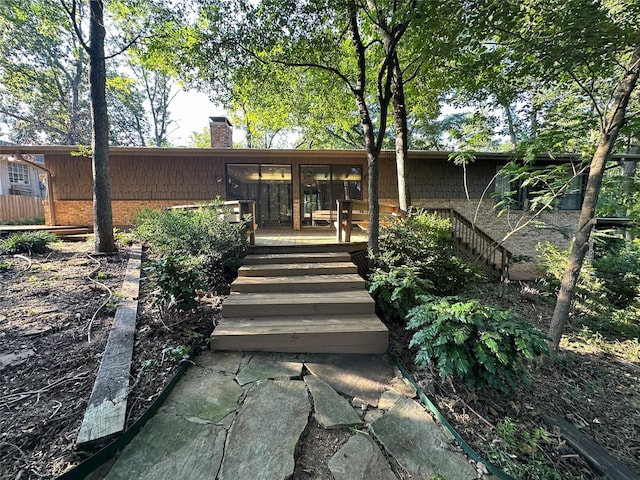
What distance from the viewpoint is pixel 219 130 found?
30.7 feet

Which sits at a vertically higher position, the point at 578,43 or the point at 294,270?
the point at 578,43

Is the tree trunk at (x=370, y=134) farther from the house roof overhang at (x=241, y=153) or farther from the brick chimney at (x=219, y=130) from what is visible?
the brick chimney at (x=219, y=130)

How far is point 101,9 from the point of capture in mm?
5023

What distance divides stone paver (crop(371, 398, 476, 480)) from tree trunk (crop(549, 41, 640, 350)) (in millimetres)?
2168

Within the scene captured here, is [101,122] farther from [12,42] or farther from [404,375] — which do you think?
[12,42]

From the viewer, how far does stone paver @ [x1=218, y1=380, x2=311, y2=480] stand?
5.18ft

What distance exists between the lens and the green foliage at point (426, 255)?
4043 mm

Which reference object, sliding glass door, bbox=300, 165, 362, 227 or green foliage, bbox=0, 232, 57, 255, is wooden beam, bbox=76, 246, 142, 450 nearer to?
green foliage, bbox=0, 232, 57, 255

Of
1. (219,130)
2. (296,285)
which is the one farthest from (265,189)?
(296,285)

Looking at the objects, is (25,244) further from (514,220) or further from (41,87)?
(41,87)

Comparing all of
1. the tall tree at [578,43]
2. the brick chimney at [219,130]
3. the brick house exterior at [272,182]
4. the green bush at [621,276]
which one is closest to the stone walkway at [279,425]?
the tall tree at [578,43]

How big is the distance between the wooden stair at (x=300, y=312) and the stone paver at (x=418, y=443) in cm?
79

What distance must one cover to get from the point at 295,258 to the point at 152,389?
2.69 metres

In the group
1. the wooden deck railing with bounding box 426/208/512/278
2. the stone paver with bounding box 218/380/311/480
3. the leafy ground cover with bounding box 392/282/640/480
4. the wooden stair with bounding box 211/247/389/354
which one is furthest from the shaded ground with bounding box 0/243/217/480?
the wooden deck railing with bounding box 426/208/512/278
